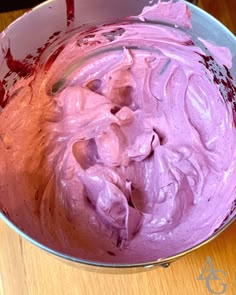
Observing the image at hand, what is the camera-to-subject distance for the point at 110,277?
743 millimetres

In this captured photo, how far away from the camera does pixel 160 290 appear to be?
74 centimetres

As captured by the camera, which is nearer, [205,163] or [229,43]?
[229,43]

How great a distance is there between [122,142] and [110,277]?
226 millimetres

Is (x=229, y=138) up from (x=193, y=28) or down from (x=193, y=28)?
down

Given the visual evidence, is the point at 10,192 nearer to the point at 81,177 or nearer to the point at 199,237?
the point at 81,177

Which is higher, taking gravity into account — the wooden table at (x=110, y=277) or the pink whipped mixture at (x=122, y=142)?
the pink whipped mixture at (x=122, y=142)

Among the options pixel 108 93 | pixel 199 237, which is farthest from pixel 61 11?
pixel 199 237

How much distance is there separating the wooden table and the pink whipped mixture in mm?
47

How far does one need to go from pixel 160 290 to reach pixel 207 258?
9 centimetres

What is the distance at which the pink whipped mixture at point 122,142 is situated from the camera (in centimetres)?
75

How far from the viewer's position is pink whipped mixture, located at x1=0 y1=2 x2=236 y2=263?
2.46 feet

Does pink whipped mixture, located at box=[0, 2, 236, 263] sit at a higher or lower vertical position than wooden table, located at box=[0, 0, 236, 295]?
higher

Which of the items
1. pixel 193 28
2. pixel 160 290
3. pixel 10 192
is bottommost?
pixel 160 290

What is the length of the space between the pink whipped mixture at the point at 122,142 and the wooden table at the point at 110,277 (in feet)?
0.16
